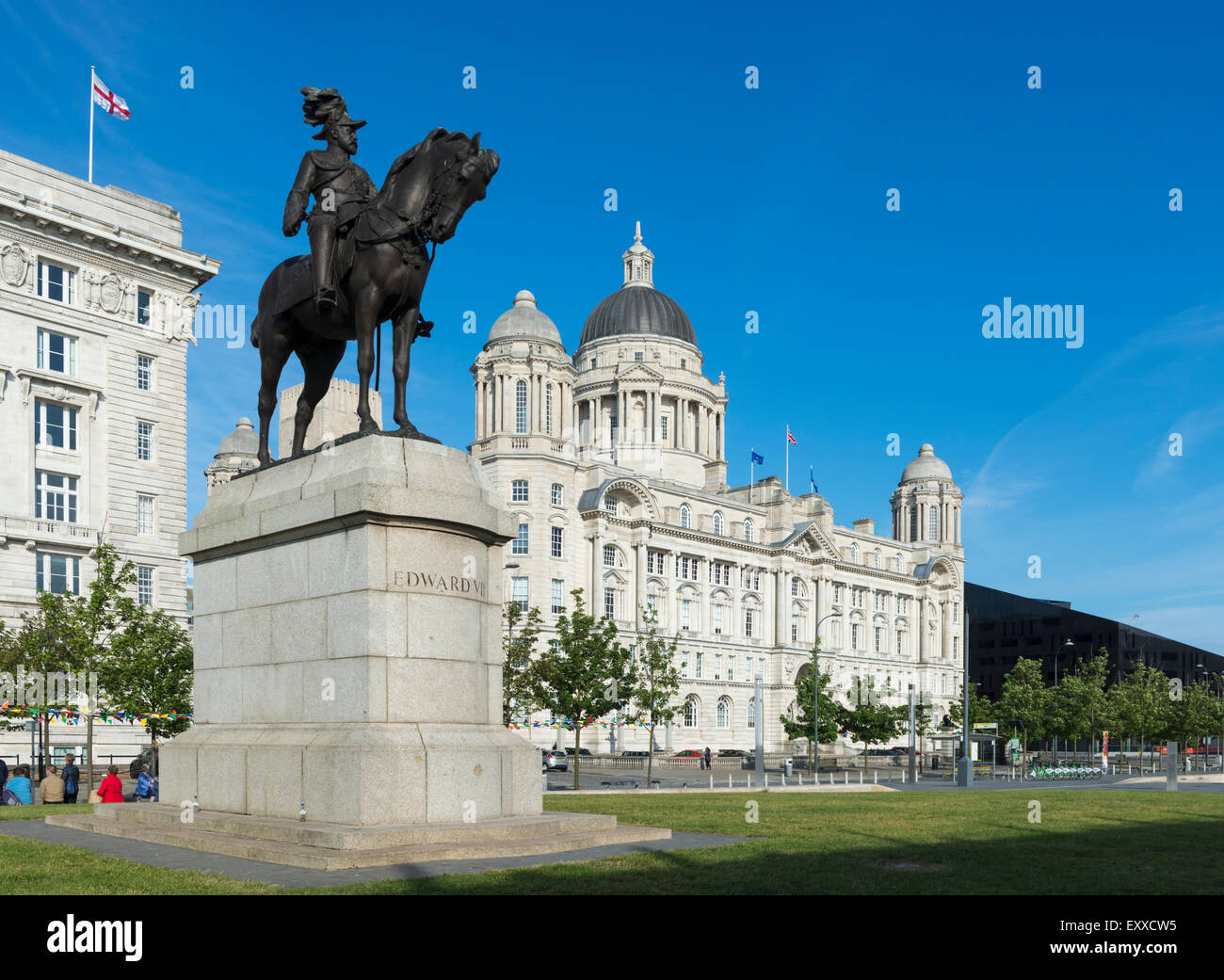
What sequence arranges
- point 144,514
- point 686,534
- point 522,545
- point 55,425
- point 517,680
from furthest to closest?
point 686,534 < point 522,545 < point 144,514 < point 55,425 < point 517,680

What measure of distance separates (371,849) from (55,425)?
190 feet

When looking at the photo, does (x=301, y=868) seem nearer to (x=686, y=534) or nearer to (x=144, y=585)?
(x=144, y=585)

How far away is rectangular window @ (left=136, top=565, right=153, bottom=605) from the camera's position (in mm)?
64875

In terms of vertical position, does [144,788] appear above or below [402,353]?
below

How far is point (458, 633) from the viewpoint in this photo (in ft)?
50.2

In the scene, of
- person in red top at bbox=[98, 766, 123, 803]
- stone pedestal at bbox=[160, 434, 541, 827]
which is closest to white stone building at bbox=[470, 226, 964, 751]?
person in red top at bbox=[98, 766, 123, 803]

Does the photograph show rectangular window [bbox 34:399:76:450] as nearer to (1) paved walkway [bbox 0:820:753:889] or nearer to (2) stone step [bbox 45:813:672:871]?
(1) paved walkway [bbox 0:820:753:889]

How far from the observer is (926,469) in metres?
154

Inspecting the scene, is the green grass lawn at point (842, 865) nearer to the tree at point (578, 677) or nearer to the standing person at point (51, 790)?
the standing person at point (51, 790)

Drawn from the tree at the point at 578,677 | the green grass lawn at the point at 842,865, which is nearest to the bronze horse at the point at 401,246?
the green grass lawn at the point at 842,865

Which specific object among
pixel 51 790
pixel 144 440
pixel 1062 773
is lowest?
pixel 1062 773

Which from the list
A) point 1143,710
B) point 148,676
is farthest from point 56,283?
point 1143,710

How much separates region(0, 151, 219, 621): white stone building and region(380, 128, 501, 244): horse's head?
5123 cm

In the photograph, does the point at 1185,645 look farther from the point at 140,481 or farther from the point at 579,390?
the point at 140,481
